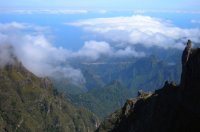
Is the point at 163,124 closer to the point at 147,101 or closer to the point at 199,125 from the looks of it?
the point at 199,125

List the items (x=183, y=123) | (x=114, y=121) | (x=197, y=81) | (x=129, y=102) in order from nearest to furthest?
(x=183, y=123)
(x=197, y=81)
(x=129, y=102)
(x=114, y=121)

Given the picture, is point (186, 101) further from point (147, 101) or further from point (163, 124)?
point (147, 101)

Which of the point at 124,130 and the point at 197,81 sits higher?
the point at 197,81

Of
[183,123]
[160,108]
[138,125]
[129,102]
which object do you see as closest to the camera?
[183,123]

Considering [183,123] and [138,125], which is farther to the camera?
[138,125]

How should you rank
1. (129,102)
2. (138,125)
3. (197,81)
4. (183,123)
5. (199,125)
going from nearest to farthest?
1. (199,125)
2. (183,123)
3. (197,81)
4. (138,125)
5. (129,102)

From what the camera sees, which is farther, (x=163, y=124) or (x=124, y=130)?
(x=124, y=130)

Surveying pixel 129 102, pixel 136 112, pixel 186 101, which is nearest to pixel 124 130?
pixel 136 112

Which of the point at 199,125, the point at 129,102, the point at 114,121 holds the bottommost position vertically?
the point at 114,121

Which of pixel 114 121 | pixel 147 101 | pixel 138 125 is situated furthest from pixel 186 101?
pixel 114 121
